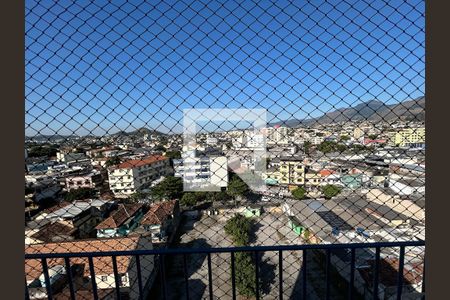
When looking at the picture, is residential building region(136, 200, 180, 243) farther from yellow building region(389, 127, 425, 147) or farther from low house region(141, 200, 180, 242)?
yellow building region(389, 127, 425, 147)

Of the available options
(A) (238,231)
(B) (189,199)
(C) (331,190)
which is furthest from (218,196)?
(C) (331,190)

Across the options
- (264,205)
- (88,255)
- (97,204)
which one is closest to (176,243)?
(97,204)

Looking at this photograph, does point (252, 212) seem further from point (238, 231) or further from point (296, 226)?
point (296, 226)

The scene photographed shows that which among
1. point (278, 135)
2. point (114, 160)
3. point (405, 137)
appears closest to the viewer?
point (405, 137)

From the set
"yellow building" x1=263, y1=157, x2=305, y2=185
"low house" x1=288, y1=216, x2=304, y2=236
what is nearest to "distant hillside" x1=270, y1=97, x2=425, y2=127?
"low house" x1=288, y1=216, x2=304, y2=236

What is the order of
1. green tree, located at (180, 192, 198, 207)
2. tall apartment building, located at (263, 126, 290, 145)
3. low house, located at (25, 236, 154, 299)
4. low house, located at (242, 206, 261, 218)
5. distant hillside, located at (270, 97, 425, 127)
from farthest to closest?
green tree, located at (180, 192, 198, 207) → low house, located at (242, 206, 261, 218) → low house, located at (25, 236, 154, 299) → tall apartment building, located at (263, 126, 290, 145) → distant hillside, located at (270, 97, 425, 127)

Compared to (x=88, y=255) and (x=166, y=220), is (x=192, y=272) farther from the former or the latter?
(x=88, y=255)

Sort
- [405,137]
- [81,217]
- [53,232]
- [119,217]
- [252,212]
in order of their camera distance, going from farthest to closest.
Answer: [252,212]
[81,217]
[119,217]
[53,232]
[405,137]
